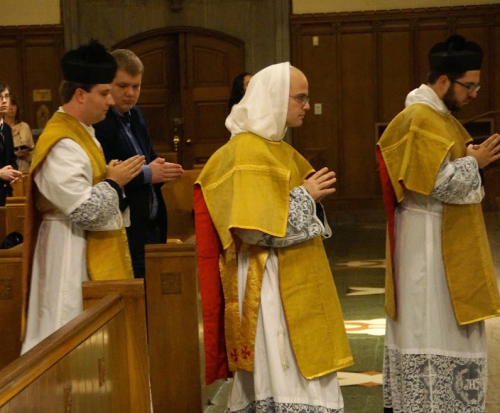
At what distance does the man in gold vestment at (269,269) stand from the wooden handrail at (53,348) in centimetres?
47

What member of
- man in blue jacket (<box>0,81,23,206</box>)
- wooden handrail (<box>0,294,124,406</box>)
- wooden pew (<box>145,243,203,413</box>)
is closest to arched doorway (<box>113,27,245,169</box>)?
man in blue jacket (<box>0,81,23,206</box>)

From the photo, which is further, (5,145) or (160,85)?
(160,85)

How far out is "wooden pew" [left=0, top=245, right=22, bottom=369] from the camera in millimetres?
4355

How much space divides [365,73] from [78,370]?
11.3 m

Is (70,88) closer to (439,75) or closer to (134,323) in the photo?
(134,323)

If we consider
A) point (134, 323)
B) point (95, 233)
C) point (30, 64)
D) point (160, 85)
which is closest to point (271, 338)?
point (134, 323)

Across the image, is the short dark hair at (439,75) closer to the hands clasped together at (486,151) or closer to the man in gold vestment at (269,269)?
the hands clasped together at (486,151)

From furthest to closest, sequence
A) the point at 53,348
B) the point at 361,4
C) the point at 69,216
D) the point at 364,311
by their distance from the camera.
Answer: the point at 361,4
the point at 364,311
the point at 69,216
the point at 53,348

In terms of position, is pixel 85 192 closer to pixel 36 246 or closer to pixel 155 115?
pixel 36 246

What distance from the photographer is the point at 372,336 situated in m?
6.51

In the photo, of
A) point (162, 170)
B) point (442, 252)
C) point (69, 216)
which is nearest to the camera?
point (69, 216)

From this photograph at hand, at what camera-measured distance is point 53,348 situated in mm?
2463

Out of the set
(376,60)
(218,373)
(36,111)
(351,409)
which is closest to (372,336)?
(351,409)

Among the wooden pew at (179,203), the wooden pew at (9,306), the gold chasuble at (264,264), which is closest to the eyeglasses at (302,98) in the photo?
the gold chasuble at (264,264)
